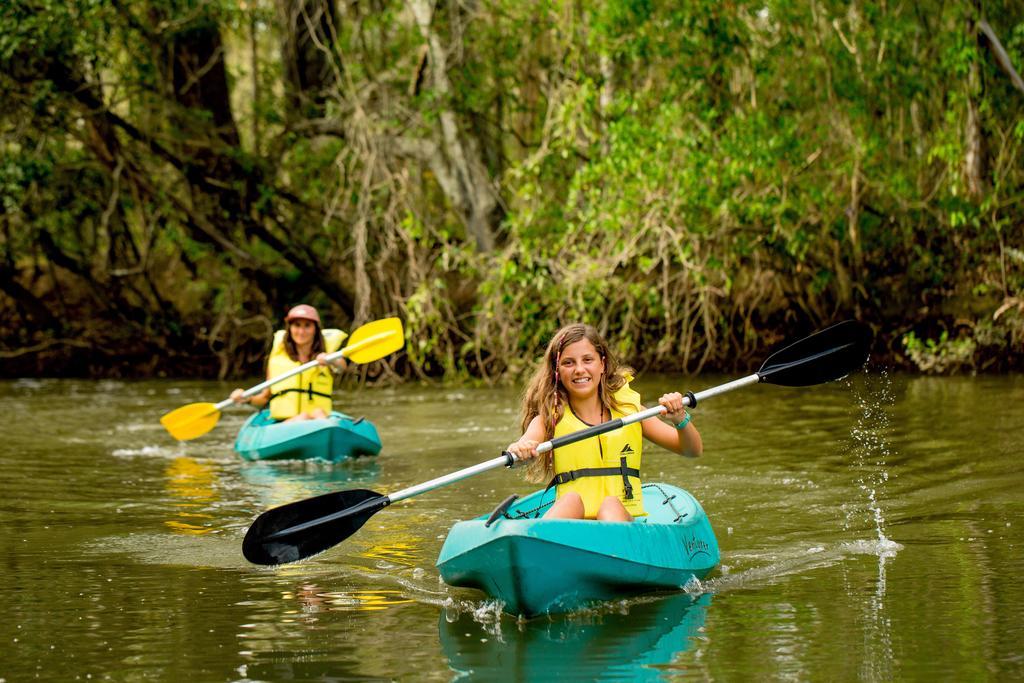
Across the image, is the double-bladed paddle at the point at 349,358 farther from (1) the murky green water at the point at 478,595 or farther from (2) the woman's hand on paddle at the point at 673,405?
(2) the woman's hand on paddle at the point at 673,405

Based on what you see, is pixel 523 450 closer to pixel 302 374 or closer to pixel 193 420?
pixel 302 374

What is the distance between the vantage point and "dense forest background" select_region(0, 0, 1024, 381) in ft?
41.9

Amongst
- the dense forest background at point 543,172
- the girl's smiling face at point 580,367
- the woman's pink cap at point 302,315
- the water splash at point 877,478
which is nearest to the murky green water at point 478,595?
the water splash at point 877,478

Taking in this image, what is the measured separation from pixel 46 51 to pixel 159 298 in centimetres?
384

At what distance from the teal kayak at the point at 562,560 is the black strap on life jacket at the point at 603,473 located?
222 mm

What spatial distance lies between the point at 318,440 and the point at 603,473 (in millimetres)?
4106

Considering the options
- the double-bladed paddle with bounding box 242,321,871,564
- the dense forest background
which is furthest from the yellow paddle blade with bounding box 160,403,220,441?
the double-bladed paddle with bounding box 242,321,871,564

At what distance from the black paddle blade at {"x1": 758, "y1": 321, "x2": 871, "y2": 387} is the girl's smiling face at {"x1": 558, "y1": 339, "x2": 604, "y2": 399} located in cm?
104

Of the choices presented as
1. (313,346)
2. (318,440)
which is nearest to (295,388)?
(313,346)

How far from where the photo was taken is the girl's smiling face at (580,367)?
5.20m

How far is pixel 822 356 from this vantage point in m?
6.01

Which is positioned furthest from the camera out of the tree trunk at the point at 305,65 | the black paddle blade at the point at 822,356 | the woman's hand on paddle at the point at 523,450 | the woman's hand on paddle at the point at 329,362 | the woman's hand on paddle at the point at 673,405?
the tree trunk at the point at 305,65

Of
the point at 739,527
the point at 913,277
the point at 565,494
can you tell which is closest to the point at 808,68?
the point at 913,277

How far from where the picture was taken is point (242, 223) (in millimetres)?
16125
